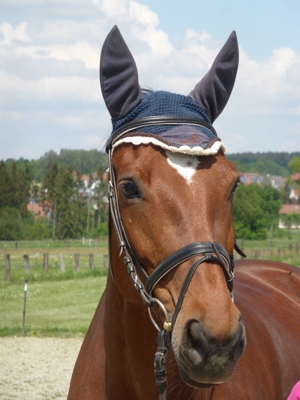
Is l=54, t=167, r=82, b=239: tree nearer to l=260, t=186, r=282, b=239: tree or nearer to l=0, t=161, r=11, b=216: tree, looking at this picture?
l=0, t=161, r=11, b=216: tree

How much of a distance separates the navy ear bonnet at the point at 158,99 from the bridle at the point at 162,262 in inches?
1.3

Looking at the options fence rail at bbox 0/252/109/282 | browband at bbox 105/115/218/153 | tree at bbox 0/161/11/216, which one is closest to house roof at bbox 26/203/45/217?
tree at bbox 0/161/11/216

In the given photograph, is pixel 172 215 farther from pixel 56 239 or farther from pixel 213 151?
pixel 56 239

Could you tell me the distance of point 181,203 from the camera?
2408mm

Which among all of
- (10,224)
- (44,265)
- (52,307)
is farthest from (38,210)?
(52,307)

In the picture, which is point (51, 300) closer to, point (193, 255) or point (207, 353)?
point (193, 255)

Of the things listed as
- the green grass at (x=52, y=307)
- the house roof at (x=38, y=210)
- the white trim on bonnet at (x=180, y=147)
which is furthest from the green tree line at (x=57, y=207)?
the white trim on bonnet at (x=180, y=147)

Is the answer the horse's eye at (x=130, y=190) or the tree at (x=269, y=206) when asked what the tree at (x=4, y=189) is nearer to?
the tree at (x=269, y=206)

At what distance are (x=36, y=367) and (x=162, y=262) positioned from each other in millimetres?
7812

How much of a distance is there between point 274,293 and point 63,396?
4207 mm

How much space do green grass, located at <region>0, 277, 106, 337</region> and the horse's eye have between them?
10112mm

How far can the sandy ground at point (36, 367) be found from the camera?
320 inches

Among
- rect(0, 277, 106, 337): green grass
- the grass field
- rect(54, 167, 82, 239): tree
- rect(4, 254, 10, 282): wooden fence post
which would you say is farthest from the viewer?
rect(54, 167, 82, 239): tree

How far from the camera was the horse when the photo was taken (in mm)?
2199
